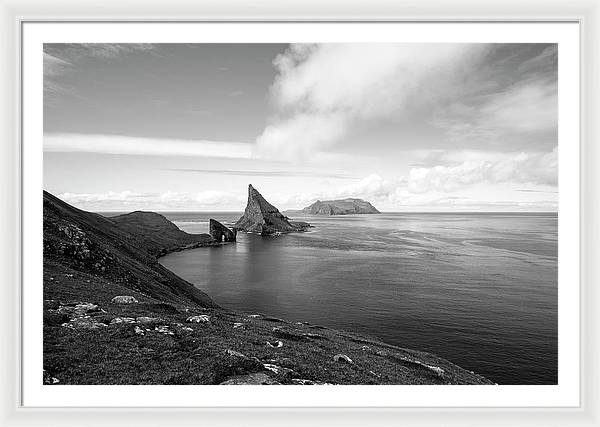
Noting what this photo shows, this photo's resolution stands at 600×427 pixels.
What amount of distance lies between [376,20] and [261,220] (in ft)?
427

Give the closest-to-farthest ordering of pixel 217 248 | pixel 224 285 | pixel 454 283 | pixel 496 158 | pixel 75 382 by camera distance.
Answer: pixel 75 382
pixel 496 158
pixel 454 283
pixel 224 285
pixel 217 248

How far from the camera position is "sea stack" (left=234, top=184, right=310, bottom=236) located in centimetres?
13688

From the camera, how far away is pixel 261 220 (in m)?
138

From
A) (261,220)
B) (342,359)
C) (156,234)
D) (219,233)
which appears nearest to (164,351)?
(342,359)

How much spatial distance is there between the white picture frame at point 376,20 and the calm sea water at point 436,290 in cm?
239

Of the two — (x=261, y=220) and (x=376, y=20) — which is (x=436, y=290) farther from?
(x=261, y=220)

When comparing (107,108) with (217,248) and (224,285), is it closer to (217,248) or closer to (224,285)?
(224,285)

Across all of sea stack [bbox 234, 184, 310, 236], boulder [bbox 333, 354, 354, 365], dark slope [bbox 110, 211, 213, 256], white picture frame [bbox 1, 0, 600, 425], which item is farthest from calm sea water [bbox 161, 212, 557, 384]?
sea stack [bbox 234, 184, 310, 236]

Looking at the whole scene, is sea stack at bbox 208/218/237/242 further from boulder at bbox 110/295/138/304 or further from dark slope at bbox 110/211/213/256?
boulder at bbox 110/295/138/304

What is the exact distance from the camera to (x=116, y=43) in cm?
1015

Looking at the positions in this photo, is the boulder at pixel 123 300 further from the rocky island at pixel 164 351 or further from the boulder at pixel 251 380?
the boulder at pixel 251 380

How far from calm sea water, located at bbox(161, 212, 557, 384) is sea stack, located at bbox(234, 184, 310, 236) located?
59079mm
